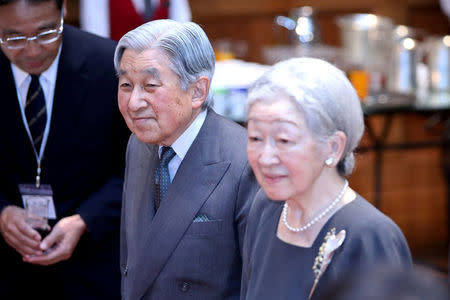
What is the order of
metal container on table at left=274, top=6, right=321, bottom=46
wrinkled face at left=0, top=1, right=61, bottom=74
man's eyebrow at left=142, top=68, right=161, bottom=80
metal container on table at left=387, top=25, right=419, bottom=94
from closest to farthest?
man's eyebrow at left=142, top=68, right=161, bottom=80, wrinkled face at left=0, top=1, right=61, bottom=74, metal container on table at left=387, top=25, right=419, bottom=94, metal container on table at left=274, top=6, right=321, bottom=46

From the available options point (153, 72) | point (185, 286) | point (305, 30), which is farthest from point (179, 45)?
point (305, 30)

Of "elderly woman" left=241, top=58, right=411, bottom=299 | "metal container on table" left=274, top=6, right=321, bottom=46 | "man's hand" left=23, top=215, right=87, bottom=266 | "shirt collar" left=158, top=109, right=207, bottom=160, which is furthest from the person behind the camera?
"metal container on table" left=274, top=6, right=321, bottom=46

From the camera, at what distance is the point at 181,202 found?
184 cm

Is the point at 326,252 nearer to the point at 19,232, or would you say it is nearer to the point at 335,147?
the point at 335,147

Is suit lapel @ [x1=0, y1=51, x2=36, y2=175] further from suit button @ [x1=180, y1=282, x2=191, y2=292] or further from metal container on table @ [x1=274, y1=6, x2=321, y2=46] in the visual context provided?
metal container on table @ [x1=274, y1=6, x2=321, y2=46]

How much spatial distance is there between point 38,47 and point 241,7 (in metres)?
5.02

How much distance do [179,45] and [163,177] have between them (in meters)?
0.39

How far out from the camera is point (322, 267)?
1.46 meters

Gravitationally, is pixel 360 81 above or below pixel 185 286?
below

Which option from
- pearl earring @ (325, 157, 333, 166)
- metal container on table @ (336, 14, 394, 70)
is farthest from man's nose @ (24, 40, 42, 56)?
metal container on table @ (336, 14, 394, 70)

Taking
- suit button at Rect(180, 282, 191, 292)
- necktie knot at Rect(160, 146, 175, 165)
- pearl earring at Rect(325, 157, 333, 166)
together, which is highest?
pearl earring at Rect(325, 157, 333, 166)

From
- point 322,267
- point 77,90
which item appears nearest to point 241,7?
point 77,90

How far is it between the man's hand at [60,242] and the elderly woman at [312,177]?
0.97m

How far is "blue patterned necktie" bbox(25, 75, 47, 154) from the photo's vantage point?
2.37m
